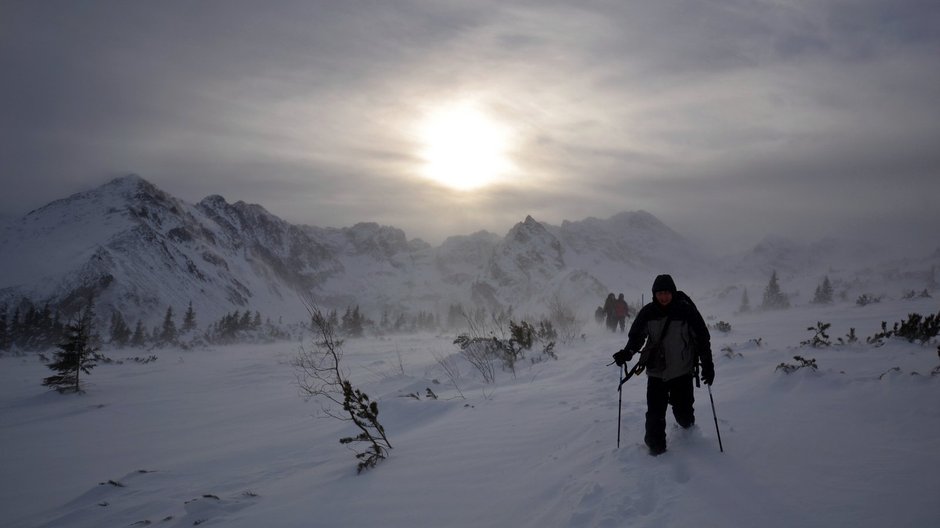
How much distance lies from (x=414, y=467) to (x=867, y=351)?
25.9 feet

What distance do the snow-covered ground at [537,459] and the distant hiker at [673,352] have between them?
0.37m

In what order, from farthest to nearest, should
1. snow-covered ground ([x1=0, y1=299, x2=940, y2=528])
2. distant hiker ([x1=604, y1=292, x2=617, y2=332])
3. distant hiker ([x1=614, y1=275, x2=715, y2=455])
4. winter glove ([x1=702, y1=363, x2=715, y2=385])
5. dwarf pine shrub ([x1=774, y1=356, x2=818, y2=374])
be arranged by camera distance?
1. distant hiker ([x1=604, y1=292, x2=617, y2=332])
2. dwarf pine shrub ([x1=774, y1=356, x2=818, y2=374])
3. distant hiker ([x1=614, y1=275, x2=715, y2=455])
4. winter glove ([x1=702, y1=363, x2=715, y2=385])
5. snow-covered ground ([x1=0, y1=299, x2=940, y2=528])

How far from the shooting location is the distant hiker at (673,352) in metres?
4.19

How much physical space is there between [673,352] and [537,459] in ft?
5.68

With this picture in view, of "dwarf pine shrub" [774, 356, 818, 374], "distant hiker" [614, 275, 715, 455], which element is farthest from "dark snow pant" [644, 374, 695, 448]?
"dwarf pine shrub" [774, 356, 818, 374]

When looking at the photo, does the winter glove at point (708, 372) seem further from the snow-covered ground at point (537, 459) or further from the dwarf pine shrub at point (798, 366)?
the dwarf pine shrub at point (798, 366)

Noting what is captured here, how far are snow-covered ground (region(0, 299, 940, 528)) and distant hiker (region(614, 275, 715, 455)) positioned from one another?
1.22ft

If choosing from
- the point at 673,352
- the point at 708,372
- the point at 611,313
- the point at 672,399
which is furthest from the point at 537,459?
the point at 611,313

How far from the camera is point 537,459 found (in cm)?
453

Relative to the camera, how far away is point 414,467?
4789mm

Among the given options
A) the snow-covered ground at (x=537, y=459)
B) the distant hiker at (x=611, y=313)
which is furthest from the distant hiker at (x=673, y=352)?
the distant hiker at (x=611, y=313)

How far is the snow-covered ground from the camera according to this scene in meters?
3.19

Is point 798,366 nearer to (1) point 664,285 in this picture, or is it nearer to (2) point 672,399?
(2) point 672,399

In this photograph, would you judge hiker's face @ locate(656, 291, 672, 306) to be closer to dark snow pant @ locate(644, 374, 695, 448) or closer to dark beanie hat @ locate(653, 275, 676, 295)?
dark beanie hat @ locate(653, 275, 676, 295)
